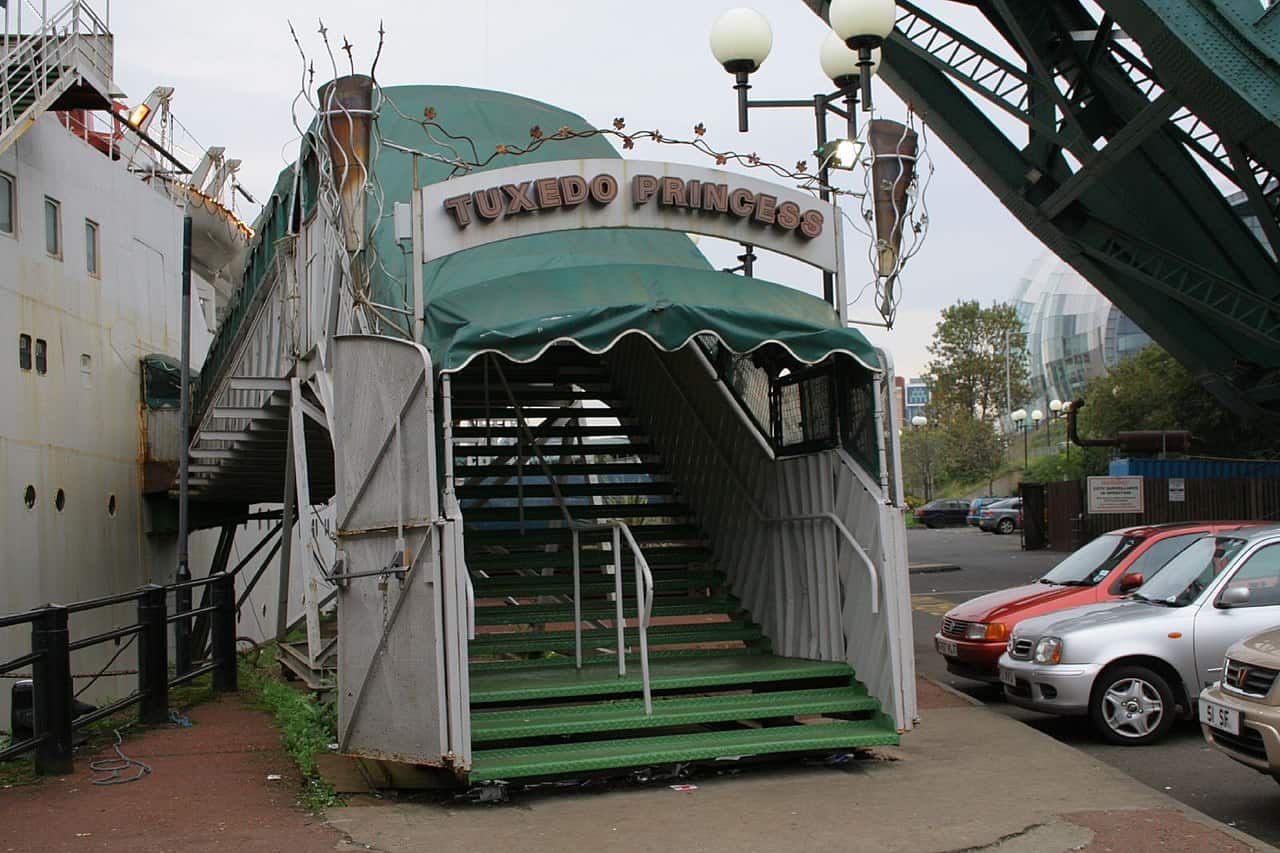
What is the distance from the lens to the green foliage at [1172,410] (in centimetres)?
3419

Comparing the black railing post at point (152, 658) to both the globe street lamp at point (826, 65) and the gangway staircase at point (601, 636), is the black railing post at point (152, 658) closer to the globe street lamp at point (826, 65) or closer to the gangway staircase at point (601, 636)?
the gangway staircase at point (601, 636)

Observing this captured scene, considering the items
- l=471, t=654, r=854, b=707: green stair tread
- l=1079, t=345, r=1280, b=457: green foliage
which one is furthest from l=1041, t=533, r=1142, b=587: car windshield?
l=1079, t=345, r=1280, b=457: green foliage

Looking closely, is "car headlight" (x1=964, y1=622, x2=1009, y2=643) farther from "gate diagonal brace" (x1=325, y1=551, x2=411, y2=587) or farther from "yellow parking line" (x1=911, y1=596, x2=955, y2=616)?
"yellow parking line" (x1=911, y1=596, x2=955, y2=616)

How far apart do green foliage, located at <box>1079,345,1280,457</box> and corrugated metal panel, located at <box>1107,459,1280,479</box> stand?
836mm

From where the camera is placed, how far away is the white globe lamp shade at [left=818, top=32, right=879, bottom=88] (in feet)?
44.5

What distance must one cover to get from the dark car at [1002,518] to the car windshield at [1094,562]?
40.7 m

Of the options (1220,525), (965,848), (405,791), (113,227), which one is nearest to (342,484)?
(405,791)

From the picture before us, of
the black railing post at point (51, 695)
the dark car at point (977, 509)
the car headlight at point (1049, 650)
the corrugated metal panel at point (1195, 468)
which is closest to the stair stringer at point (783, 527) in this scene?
the car headlight at point (1049, 650)

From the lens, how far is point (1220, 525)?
11867 mm

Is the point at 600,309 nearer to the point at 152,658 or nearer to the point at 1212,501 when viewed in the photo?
the point at 152,658

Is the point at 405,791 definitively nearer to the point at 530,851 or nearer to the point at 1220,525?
the point at 530,851

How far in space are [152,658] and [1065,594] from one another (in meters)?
8.43

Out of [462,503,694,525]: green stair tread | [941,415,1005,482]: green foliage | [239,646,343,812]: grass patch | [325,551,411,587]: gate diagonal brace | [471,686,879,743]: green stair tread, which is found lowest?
[239,646,343,812]: grass patch

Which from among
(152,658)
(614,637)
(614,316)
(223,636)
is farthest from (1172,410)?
(152,658)
